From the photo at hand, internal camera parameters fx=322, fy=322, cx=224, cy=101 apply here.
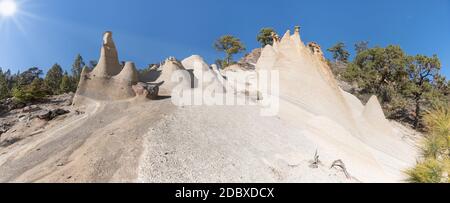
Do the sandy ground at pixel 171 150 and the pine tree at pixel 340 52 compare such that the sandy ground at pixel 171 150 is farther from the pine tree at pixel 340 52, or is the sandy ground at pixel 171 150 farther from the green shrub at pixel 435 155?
the pine tree at pixel 340 52

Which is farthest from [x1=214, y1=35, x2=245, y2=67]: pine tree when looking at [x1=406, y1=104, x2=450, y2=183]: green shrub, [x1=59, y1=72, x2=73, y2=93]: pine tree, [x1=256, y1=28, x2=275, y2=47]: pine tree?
[x1=406, y1=104, x2=450, y2=183]: green shrub

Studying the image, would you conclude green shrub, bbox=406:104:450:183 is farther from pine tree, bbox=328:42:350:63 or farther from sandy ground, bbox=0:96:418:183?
pine tree, bbox=328:42:350:63

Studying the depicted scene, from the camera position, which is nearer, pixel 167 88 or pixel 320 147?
pixel 320 147

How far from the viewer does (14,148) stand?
50.3 ft

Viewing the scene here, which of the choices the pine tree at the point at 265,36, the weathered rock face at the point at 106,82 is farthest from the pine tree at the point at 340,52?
the weathered rock face at the point at 106,82

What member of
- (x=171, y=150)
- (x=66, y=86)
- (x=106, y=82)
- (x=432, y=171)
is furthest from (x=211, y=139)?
(x=66, y=86)

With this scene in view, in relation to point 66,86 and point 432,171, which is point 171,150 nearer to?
point 432,171

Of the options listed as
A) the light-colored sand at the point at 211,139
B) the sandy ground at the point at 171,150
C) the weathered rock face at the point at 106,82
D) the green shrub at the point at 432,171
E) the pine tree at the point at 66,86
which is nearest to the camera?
the green shrub at the point at 432,171

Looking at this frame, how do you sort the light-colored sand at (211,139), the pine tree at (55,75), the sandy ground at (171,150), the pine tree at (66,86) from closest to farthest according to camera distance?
1. the sandy ground at (171,150)
2. the light-colored sand at (211,139)
3. the pine tree at (66,86)
4. the pine tree at (55,75)

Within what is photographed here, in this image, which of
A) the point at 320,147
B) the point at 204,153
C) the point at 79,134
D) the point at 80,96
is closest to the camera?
the point at 204,153

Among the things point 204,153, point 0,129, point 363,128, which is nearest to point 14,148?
point 0,129
